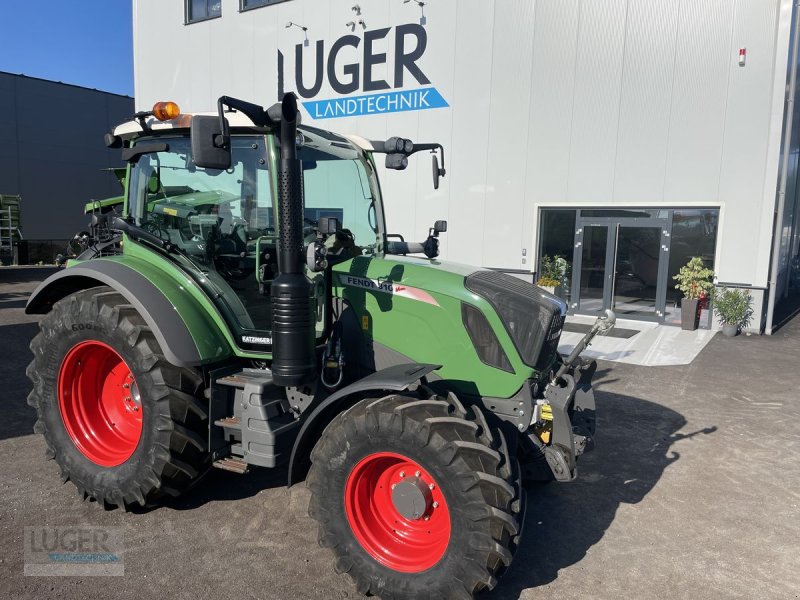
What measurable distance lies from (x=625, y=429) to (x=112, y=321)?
4531mm

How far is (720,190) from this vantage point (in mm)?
10922

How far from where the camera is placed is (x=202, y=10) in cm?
1639

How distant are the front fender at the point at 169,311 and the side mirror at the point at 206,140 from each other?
3.31 feet

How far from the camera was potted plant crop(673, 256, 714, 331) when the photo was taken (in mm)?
11234

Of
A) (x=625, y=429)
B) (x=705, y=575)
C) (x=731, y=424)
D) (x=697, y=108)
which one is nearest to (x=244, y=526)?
(x=705, y=575)

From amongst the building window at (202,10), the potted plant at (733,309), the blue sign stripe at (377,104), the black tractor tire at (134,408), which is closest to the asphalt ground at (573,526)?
the black tractor tire at (134,408)

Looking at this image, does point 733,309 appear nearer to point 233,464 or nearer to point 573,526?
point 573,526

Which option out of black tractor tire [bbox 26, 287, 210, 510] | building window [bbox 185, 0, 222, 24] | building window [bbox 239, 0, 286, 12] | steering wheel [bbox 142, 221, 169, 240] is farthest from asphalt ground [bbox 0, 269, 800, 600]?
building window [bbox 185, 0, 222, 24]

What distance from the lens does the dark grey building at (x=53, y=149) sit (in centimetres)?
2166

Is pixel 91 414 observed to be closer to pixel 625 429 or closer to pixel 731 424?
pixel 625 429

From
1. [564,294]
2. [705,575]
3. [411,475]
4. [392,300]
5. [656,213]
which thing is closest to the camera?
[411,475]

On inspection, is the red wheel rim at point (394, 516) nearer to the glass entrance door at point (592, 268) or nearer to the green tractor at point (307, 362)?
the green tractor at point (307, 362)

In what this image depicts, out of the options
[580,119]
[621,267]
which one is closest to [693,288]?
[621,267]

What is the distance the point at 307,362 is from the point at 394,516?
0.94 m
